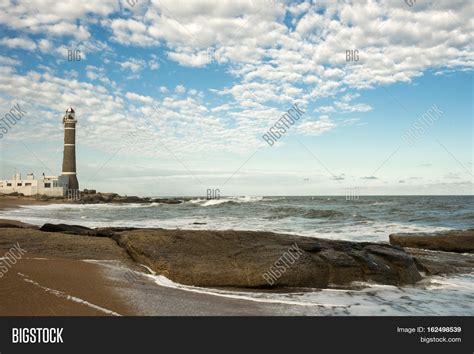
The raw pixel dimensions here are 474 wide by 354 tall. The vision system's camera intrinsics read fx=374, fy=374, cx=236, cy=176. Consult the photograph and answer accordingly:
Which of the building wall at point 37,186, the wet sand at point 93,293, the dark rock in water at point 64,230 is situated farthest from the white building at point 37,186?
the wet sand at point 93,293

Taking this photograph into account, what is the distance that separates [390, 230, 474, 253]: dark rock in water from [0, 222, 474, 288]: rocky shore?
301cm

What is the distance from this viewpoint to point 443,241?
511 inches

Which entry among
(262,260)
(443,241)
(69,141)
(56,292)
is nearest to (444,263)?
(443,241)

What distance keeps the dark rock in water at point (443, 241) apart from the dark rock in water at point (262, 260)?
5.05 metres

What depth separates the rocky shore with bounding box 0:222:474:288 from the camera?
711 centimetres

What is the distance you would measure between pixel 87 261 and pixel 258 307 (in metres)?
3.99

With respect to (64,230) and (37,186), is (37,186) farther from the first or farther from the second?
(64,230)

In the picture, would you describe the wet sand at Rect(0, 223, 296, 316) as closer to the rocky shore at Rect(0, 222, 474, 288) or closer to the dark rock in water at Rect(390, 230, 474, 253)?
the rocky shore at Rect(0, 222, 474, 288)

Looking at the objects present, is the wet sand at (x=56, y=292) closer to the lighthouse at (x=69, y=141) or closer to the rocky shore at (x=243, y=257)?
the rocky shore at (x=243, y=257)

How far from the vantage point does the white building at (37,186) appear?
209 ft

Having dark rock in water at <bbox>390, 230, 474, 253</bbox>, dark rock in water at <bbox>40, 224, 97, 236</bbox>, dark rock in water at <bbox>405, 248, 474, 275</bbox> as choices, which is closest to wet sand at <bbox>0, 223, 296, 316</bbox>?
dark rock in water at <bbox>40, 224, 97, 236</bbox>

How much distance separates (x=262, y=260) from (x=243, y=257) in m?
0.43
